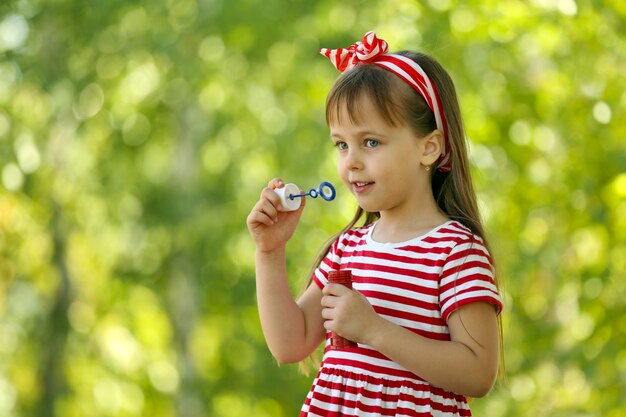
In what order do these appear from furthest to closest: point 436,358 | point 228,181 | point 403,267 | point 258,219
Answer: point 228,181 → point 258,219 → point 403,267 → point 436,358

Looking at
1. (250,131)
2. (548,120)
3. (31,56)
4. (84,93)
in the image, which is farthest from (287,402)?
(548,120)

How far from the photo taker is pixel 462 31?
4004 mm

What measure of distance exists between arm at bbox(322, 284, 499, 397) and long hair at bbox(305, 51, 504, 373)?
138mm

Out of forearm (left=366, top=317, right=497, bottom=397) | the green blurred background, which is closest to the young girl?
forearm (left=366, top=317, right=497, bottom=397)

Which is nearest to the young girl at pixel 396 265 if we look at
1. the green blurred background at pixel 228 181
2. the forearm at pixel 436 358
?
the forearm at pixel 436 358

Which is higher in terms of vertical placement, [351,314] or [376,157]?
[376,157]

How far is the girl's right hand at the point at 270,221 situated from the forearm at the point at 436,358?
32 cm

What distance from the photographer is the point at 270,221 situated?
78.8 inches

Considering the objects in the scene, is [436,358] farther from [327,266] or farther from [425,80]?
[425,80]

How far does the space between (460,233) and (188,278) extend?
19.8ft

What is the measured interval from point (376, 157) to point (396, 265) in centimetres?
20

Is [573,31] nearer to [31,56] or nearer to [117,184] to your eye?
[31,56]

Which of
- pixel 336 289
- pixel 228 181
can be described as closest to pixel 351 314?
pixel 336 289

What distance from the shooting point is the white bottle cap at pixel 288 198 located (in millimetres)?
1999
